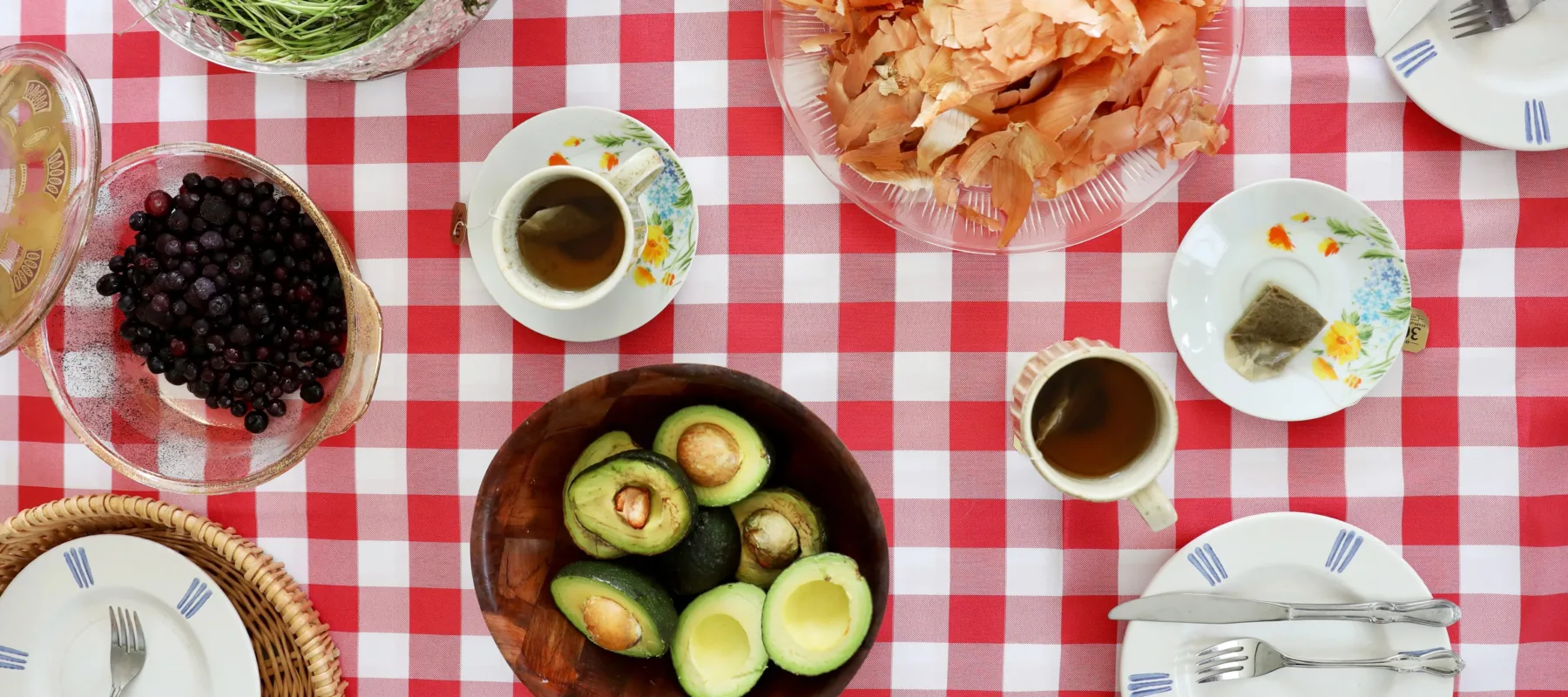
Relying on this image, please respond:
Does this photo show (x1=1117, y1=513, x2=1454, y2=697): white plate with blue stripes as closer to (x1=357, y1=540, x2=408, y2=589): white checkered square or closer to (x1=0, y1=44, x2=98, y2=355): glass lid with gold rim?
(x1=357, y1=540, x2=408, y2=589): white checkered square

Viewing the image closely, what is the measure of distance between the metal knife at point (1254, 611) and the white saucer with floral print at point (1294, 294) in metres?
0.21

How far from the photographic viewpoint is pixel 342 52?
833 millimetres

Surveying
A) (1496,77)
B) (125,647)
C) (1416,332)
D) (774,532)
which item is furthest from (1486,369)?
(125,647)

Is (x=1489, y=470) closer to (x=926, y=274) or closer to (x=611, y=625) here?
(x=926, y=274)

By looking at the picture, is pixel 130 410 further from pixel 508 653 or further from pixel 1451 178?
pixel 1451 178

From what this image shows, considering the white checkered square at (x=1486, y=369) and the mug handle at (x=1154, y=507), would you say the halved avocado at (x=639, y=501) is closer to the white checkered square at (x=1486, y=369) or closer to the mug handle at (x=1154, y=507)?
the mug handle at (x=1154, y=507)

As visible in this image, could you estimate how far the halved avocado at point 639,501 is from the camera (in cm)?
79

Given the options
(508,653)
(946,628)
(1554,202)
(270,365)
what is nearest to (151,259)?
(270,365)

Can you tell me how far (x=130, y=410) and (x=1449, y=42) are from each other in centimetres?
146

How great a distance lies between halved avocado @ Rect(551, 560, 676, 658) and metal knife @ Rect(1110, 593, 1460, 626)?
49 cm

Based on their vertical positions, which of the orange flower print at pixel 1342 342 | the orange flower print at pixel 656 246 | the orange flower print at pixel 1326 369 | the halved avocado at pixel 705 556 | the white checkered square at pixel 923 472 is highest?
the orange flower print at pixel 656 246

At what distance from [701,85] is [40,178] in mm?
632

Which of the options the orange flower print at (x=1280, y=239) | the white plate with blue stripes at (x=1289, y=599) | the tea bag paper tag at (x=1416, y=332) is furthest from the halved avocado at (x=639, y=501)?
the tea bag paper tag at (x=1416, y=332)

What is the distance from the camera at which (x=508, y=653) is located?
0.85 meters
